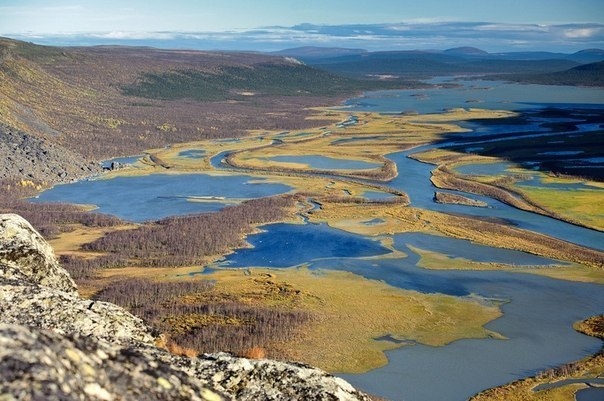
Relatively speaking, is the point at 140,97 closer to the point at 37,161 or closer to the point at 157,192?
the point at 37,161

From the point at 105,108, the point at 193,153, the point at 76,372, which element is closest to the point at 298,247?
the point at 76,372

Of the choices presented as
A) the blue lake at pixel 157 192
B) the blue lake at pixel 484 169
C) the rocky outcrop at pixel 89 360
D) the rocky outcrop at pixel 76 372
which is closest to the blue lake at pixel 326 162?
the blue lake at pixel 484 169

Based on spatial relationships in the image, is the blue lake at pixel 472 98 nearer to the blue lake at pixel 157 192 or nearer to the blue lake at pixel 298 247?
the blue lake at pixel 157 192

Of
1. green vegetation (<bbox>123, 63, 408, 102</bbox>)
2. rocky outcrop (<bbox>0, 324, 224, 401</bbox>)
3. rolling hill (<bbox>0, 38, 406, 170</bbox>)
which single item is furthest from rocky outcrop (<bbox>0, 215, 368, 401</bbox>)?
green vegetation (<bbox>123, 63, 408, 102</bbox>)

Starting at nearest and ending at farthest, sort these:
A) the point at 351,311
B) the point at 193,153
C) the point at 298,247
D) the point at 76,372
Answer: the point at 76,372
the point at 351,311
the point at 298,247
the point at 193,153

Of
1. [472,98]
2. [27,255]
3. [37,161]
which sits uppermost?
[27,255]
